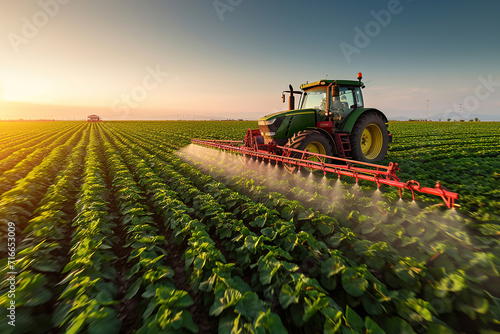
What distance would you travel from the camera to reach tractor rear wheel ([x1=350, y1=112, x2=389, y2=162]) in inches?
259

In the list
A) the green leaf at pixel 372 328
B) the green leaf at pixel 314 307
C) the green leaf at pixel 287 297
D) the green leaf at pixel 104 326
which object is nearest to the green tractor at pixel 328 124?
the green leaf at pixel 287 297

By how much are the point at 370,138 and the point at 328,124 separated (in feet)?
7.49

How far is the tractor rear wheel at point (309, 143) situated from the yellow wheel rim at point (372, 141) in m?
2.17

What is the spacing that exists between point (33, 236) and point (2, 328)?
1929mm

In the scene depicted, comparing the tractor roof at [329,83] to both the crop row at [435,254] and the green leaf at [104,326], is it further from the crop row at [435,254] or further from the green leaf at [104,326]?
the green leaf at [104,326]

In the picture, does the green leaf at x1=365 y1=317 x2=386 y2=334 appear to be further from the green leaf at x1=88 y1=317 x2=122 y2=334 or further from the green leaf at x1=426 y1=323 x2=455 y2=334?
the green leaf at x1=88 y1=317 x2=122 y2=334

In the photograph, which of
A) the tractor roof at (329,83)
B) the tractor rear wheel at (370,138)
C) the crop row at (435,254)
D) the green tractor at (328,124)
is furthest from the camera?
the tractor roof at (329,83)

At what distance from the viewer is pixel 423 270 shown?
2.20 meters

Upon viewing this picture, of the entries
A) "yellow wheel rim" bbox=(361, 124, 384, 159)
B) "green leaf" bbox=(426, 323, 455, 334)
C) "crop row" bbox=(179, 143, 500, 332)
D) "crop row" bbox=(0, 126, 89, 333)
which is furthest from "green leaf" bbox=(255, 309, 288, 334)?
"yellow wheel rim" bbox=(361, 124, 384, 159)

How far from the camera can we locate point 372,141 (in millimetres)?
7762

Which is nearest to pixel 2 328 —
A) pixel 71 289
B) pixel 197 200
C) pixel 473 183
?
pixel 71 289

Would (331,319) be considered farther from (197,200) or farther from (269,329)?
(197,200)

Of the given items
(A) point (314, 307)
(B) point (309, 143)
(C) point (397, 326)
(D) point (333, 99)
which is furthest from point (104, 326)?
(D) point (333, 99)

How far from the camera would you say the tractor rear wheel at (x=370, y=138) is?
6.58 metres
